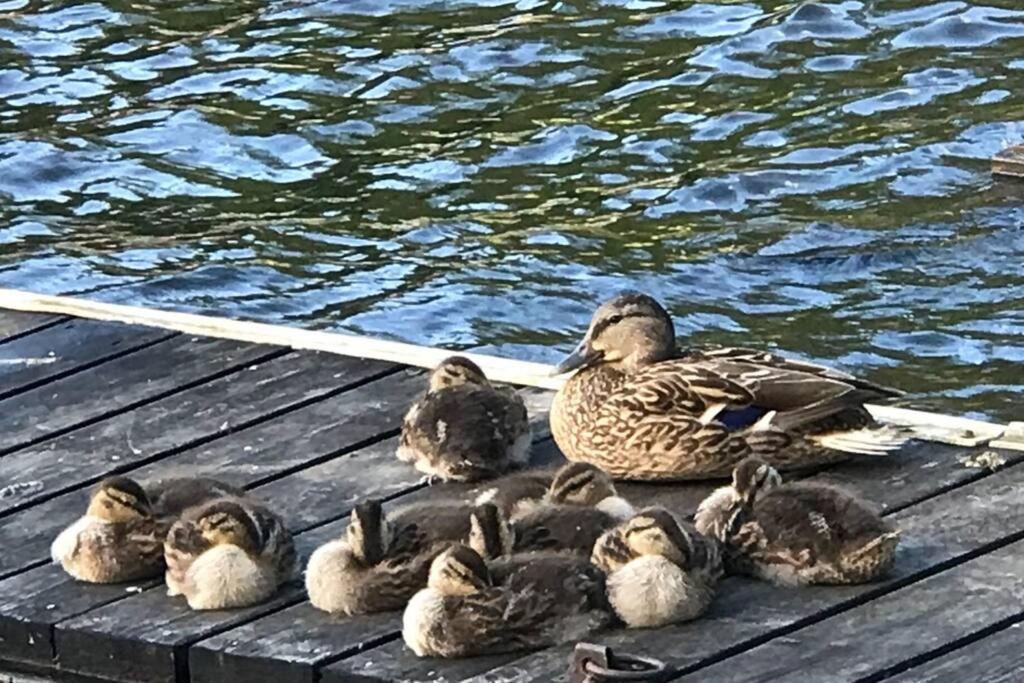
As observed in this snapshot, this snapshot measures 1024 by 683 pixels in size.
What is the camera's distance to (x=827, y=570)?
20.1ft

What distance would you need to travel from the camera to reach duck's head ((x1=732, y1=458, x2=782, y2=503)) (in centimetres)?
632

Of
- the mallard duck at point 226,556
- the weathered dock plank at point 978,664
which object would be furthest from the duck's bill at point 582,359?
the weathered dock plank at point 978,664

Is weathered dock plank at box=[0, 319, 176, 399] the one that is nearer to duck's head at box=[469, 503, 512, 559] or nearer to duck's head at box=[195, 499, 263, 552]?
duck's head at box=[195, 499, 263, 552]

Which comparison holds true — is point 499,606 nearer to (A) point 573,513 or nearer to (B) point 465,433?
(A) point 573,513

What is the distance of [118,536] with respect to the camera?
20.9 feet

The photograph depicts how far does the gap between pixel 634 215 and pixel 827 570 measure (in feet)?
19.0

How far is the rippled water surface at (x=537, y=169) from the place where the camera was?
35.1 feet

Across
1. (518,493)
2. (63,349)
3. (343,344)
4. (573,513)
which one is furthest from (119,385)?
(573,513)

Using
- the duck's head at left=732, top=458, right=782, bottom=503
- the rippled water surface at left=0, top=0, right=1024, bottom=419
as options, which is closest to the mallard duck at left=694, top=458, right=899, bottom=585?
the duck's head at left=732, top=458, right=782, bottom=503

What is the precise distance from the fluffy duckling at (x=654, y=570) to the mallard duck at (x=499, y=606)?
5 centimetres

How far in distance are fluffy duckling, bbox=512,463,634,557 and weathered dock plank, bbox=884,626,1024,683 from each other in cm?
82

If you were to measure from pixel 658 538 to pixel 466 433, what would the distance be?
1.09m

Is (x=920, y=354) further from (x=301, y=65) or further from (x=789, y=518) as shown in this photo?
(x=301, y=65)

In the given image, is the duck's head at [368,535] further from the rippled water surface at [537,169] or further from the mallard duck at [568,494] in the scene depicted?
the rippled water surface at [537,169]
